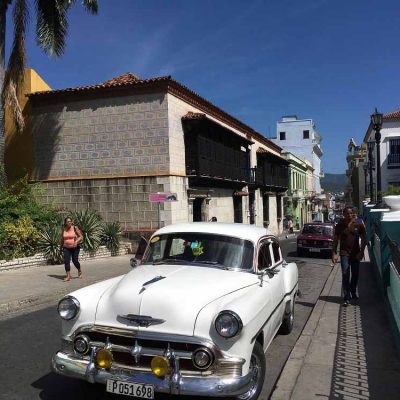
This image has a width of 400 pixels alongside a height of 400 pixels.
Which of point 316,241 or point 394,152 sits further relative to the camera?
point 394,152

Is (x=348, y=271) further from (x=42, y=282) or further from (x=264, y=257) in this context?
(x=42, y=282)

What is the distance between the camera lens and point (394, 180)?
4775cm

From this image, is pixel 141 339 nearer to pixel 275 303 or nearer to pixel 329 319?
pixel 275 303

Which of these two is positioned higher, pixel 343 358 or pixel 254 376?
pixel 254 376

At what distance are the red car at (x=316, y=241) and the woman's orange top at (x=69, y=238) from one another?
10.9 m

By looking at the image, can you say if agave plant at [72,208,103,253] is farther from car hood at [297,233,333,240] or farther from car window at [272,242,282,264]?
car window at [272,242,282,264]

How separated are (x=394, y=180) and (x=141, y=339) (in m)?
48.6

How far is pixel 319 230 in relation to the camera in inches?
781

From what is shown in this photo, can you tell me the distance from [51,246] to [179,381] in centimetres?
1198

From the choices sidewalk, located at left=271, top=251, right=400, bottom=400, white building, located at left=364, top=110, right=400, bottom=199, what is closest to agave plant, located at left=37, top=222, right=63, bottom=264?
sidewalk, located at left=271, top=251, right=400, bottom=400

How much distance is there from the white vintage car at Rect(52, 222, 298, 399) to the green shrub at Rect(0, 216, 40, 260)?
10.2 metres

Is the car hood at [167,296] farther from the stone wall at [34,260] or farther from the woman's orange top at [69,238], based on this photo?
the stone wall at [34,260]

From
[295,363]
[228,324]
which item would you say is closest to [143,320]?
[228,324]

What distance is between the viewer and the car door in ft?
15.8
